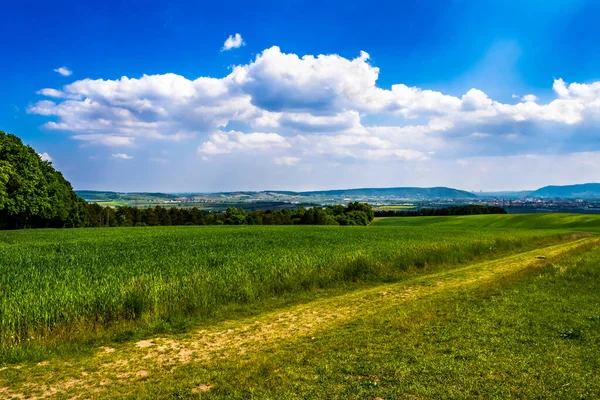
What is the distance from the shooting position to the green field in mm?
6445

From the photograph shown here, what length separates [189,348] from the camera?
29.7 ft

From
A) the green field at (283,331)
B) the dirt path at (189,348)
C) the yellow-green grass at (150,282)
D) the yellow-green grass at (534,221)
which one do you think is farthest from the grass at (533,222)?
the dirt path at (189,348)

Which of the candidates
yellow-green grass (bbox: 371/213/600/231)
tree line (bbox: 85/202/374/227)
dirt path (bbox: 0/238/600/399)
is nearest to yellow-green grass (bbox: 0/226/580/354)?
dirt path (bbox: 0/238/600/399)

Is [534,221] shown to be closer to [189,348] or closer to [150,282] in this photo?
[150,282]

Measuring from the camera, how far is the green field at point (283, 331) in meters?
6.45

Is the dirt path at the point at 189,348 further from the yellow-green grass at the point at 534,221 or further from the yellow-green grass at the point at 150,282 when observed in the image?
the yellow-green grass at the point at 534,221

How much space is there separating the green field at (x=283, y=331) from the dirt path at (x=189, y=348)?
1.9 inches

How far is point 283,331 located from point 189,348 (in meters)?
2.59

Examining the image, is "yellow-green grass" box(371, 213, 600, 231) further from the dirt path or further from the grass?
the dirt path

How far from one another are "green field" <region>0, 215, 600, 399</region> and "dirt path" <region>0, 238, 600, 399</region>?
0.05 m

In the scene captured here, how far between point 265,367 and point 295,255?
37.1 ft

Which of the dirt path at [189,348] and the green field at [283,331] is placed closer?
the green field at [283,331]

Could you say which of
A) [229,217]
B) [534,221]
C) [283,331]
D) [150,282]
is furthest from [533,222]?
[150,282]

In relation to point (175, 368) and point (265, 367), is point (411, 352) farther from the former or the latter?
point (175, 368)
